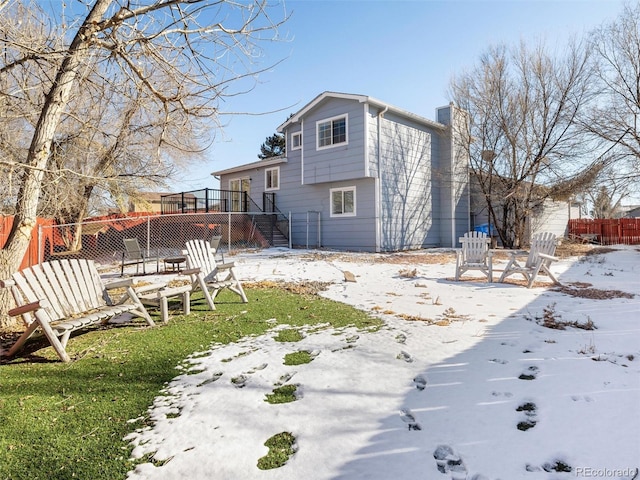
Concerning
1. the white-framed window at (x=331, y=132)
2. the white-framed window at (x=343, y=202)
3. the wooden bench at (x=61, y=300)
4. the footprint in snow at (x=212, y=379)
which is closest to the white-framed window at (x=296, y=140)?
the white-framed window at (x=331, y=132)

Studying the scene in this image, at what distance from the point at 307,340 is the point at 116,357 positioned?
1925 mm

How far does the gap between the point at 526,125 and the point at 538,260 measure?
Result: 11.3 meters

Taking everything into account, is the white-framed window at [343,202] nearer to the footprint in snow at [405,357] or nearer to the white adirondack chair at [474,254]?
the white adirondack chair at [474,254]

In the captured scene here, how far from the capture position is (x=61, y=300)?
415 cm

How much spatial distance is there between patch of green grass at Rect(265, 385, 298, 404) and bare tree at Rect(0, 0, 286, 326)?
3.18 meters

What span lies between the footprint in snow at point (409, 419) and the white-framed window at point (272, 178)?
17.3 meters

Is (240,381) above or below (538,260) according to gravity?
below

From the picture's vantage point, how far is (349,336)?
4180 millimetres

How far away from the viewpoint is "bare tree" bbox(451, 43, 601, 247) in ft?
51.7

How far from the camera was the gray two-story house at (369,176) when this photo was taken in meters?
15.2

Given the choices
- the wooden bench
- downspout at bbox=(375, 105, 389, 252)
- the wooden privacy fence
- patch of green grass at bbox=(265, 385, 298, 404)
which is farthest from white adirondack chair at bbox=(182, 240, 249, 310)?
the wooden privacy fence

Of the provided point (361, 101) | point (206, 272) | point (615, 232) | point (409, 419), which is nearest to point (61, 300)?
point (206, 272)

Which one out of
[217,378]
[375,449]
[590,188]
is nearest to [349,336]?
[217,378]

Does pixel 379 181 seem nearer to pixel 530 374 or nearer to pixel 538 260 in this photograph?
pixel 538 260
